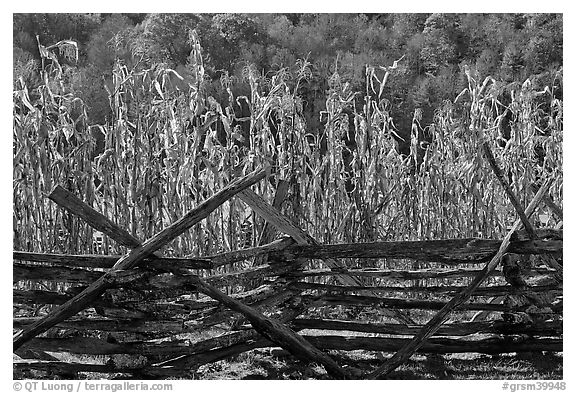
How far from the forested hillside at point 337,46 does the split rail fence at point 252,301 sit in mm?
5211

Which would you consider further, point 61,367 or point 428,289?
point 428,289

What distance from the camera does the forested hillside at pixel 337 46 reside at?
316 inches

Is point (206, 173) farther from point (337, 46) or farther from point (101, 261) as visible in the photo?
point (337, 46)

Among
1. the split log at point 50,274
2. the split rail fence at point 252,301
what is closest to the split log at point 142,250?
the split rail fence at point 252,301

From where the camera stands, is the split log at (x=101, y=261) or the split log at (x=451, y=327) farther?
the split log at (x=451, y=327)

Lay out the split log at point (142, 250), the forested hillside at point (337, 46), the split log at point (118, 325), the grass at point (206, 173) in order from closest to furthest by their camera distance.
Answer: the split log at point (142, 250), the split log at point (118, 325), the grass at point (206, 173), the forested hillside at point (337, 46)

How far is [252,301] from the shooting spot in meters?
2.52

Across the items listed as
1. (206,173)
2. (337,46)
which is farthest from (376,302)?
(337,46)

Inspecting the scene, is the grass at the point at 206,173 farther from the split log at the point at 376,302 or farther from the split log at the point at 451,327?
the split log at the point at 376,302

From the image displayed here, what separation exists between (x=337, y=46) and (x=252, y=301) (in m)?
6.99

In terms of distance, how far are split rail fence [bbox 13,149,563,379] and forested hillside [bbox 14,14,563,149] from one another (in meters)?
5.21

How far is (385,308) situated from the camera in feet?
8.93

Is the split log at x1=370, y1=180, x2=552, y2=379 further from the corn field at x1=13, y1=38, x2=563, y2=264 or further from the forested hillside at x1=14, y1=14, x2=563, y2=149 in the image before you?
the forested hillside at x1=14, y1=14, x2=563, y2=149

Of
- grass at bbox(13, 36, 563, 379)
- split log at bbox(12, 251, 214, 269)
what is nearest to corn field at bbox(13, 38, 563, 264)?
grass at bbox(13, 36, 563, 379)
